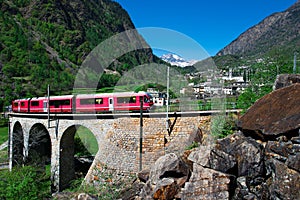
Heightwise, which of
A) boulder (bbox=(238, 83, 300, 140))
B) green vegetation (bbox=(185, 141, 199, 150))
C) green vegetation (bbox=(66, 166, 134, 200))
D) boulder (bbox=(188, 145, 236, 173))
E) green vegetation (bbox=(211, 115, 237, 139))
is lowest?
green vegetation (bbox=(66, 166, 134, 200))

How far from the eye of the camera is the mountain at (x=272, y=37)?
88.4 metres

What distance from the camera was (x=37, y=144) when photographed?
78.3 feet

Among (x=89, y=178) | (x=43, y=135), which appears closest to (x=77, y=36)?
(x=43, y=135)

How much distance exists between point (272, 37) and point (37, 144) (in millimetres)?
113693

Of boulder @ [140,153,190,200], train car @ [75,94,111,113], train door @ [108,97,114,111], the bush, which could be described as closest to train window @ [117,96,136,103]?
train door @ [108,97,114,111]

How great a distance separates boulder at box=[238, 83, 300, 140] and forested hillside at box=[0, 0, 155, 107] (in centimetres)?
4553

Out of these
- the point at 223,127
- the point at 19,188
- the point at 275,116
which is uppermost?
the point at 275,116

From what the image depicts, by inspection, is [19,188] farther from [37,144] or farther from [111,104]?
[37,144]

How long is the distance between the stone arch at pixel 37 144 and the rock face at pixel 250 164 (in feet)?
55.0

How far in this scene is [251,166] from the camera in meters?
7.40

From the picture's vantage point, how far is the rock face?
22.4 ft

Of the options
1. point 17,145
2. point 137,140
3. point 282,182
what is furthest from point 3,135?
point 282,182

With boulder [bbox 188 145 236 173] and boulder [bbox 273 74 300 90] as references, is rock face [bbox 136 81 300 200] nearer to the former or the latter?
boulder [bbox 188 145 236 173]

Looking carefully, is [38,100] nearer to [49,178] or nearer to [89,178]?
[49,178]
